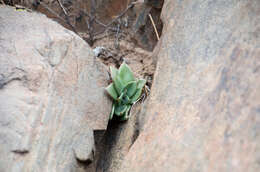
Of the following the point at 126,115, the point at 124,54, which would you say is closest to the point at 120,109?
the point at 126,115

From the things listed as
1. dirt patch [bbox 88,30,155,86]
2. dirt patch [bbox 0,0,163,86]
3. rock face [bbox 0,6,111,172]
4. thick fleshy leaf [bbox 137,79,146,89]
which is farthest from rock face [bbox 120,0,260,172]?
dirt patch [bbox 0,0,163,86]

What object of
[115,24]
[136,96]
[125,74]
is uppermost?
[115,24]

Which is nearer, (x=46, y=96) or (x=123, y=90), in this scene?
(x=46, y=96)

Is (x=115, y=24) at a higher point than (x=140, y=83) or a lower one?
higher

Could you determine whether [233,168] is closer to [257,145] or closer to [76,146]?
[257,145]

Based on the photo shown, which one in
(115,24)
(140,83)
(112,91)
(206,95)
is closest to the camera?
(206,95)

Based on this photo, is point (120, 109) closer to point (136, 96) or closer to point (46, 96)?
point (136, 96)

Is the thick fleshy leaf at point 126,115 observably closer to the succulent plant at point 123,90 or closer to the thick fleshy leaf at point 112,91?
the succulent plant at point 123,90

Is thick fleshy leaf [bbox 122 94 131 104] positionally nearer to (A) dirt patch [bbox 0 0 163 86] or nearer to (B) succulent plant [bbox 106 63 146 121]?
(B) succulent plant [bbox 106 63 146 121]
